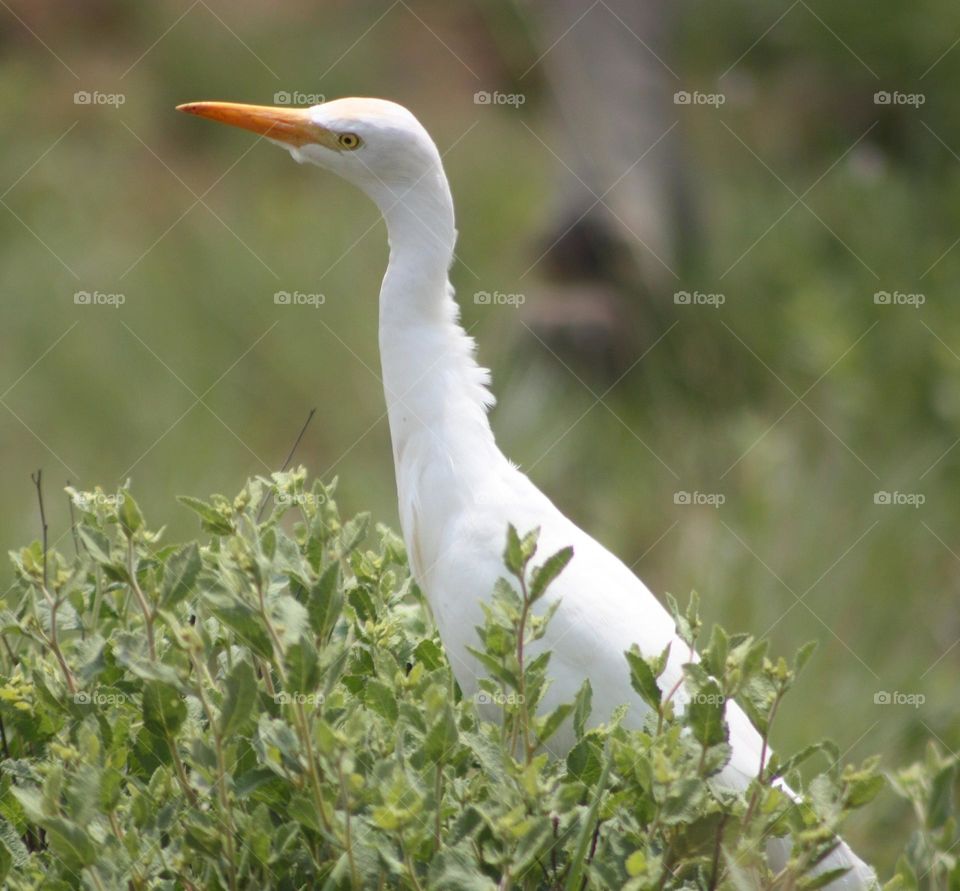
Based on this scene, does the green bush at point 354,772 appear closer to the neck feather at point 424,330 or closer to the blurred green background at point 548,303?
the neck feather at point 424,330

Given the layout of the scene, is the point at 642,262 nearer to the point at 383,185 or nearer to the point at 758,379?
the point at 758,379

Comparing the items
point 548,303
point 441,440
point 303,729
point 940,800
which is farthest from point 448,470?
point 548,303

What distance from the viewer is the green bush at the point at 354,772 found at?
1392 millimetres

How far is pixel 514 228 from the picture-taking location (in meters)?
8.15

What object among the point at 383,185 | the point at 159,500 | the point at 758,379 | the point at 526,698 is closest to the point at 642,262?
the point at 758,379

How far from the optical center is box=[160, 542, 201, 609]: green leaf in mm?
1540

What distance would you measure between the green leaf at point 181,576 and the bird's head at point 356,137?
1.12 m

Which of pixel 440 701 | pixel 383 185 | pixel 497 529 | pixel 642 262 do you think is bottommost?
pixel 440 701

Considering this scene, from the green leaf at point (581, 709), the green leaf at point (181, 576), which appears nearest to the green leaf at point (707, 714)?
the green leaf at point (581, 709)

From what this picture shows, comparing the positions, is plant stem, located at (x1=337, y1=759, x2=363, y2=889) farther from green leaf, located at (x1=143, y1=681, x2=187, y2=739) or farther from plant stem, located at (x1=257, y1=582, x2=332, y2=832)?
green leaf, located at (x1=143, y1=681, x2=187, y2=739)

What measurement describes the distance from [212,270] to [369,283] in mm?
1008

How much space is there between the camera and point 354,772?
1483mm

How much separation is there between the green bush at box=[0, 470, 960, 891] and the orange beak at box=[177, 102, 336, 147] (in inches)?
39.6

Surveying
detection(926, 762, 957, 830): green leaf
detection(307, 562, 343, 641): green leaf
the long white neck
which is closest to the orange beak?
the long white neck
